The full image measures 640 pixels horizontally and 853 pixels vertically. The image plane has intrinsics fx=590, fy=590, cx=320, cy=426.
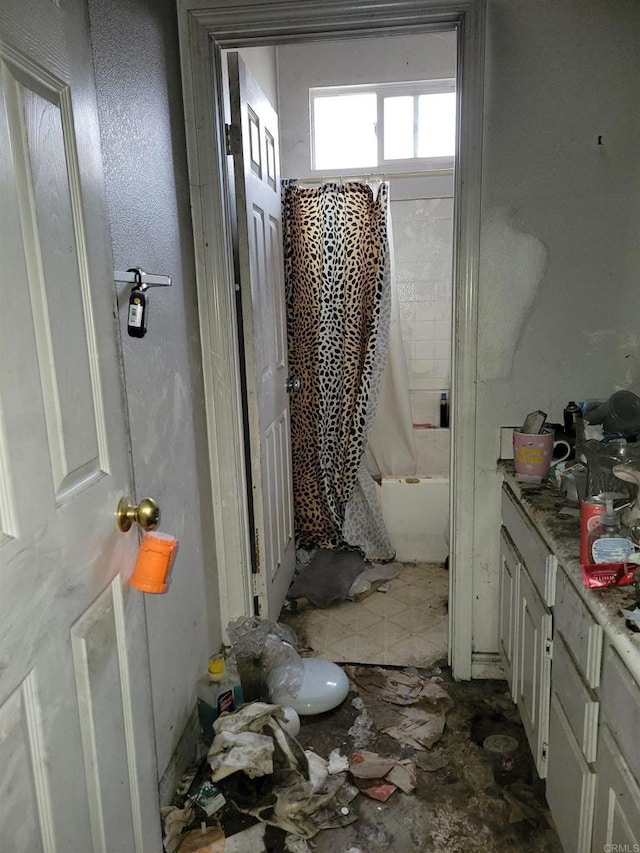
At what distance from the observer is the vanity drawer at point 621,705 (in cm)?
90

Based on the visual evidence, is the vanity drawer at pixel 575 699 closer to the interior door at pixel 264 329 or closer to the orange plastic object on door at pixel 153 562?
the orange plastic object on door at pixel 153 562

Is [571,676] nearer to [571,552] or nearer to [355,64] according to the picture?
[571,552]

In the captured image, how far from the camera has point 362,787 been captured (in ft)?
5.40

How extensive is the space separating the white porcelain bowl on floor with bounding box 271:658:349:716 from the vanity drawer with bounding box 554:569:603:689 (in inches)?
35.2

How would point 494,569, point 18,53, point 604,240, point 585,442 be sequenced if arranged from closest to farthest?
point 18,53 → point 585,442 → point 604,240 → point 494,569

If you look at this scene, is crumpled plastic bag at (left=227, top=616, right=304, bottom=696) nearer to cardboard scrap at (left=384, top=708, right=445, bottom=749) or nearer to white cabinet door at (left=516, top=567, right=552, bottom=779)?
cardboard scrap at (left=384, top=708, right=445, bottom=749)

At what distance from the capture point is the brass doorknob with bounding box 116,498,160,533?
1.00 meters

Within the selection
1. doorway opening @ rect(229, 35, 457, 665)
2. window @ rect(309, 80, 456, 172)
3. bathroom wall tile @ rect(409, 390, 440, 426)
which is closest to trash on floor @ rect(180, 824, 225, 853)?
doorway opening @ rect(229, 35, 457, 665)

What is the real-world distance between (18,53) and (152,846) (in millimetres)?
1345

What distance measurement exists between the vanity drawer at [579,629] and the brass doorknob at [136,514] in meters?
0.82

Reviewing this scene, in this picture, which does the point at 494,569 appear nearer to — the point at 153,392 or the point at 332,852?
the point at 332,852

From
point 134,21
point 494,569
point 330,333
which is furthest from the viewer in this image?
point 330,333

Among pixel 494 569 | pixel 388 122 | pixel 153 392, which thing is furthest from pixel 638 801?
pixel 388 122

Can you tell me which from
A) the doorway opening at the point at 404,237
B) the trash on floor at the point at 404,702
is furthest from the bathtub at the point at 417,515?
the trash on floor at the point at 404,702
